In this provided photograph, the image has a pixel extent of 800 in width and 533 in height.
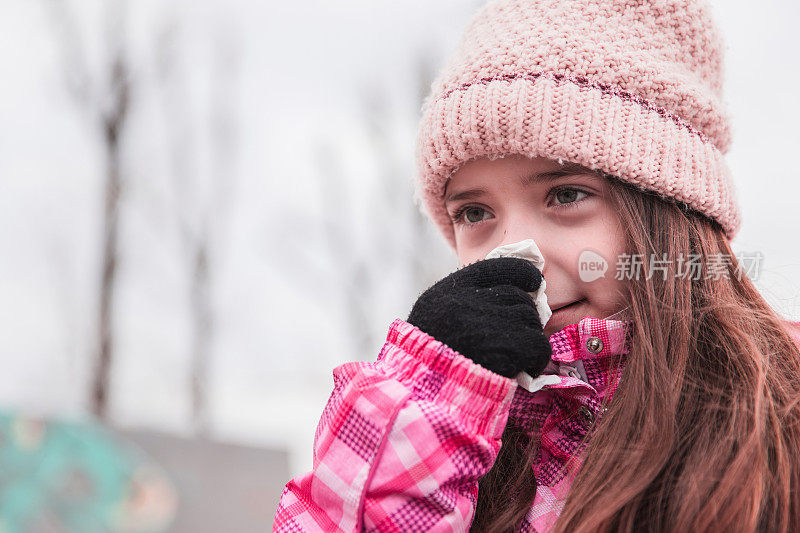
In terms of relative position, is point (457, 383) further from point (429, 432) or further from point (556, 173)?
point (556, 173)

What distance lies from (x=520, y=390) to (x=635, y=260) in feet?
1.23

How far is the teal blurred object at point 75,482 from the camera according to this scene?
4973 mm

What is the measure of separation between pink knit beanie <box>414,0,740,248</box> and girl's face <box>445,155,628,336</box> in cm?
5

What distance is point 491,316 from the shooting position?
1239mm

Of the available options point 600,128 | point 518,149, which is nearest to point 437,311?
point 518,149

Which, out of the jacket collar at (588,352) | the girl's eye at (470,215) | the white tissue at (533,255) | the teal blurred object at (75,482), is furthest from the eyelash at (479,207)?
the teal blurred object at (75,482)

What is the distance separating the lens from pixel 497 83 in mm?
1524

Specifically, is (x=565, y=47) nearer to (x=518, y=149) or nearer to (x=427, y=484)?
(x=518, y=149)

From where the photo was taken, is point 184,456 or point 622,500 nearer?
point 622,500

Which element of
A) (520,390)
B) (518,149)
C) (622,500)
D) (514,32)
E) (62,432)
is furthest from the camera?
(62,432)

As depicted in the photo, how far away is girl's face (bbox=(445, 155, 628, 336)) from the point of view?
4.61 feet

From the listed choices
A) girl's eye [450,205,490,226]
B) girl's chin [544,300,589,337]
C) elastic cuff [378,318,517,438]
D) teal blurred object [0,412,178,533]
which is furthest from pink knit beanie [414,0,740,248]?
teal blurred object [0,412,178,533]

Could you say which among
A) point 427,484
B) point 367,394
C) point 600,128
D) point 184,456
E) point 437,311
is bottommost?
point 184,456

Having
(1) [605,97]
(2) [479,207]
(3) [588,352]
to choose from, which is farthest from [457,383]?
(1) [605,97]
